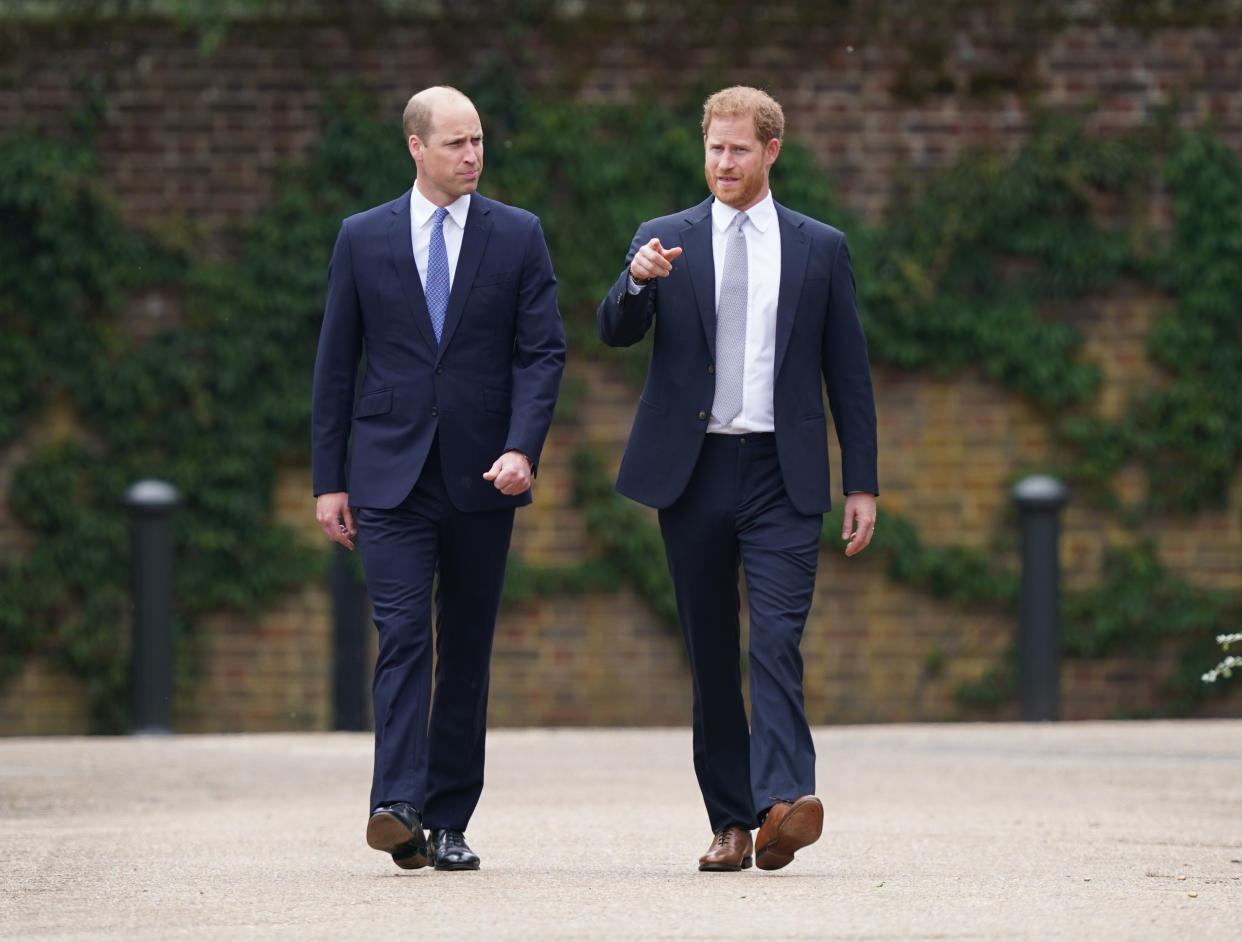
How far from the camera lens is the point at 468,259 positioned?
5.68m

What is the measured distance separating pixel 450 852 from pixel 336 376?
1.20 metres

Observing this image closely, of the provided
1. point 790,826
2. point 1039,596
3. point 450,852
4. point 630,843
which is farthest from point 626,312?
point 1039,596

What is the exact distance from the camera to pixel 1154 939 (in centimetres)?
455

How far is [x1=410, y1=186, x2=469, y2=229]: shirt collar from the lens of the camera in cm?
574

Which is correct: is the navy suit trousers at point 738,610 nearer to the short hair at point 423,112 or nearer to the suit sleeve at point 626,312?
the suit sleeve at point 626,312

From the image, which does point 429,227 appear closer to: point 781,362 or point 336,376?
point 336,376

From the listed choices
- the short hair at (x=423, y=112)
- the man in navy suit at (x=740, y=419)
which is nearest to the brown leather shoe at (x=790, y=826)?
the man in navy suit at (x=740, y=419)

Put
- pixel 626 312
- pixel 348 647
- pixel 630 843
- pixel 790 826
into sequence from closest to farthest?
pixel 790 826
pixel 626 312
pixel 630 843
pixel 348 647

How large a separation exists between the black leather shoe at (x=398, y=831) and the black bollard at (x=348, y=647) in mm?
4775

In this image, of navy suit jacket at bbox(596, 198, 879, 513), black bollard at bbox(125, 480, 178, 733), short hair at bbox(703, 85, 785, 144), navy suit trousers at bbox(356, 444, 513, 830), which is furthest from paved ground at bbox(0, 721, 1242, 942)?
short hair at bbox(703, 85, 785, 144)

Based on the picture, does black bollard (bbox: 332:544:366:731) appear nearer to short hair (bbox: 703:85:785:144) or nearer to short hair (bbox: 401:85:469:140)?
short hair (bbox: 401:85:469:140)

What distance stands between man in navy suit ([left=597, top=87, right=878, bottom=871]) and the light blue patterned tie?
0.39m

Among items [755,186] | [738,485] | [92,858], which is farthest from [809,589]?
[92,858]

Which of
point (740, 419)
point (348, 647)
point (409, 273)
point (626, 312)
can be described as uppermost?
point (409, 273)
